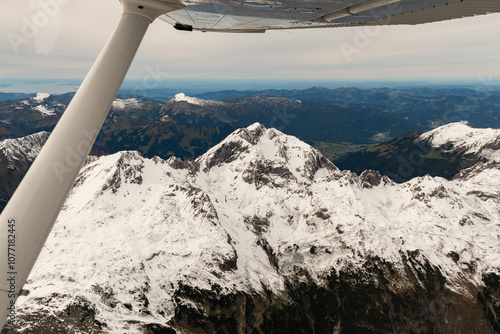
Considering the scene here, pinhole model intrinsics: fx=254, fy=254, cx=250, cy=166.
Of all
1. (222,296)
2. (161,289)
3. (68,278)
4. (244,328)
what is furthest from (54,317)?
(244,328)

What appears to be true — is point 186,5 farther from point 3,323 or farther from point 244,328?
point 244,328

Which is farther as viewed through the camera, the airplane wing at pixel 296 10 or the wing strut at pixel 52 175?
the airplane wing at pixel 296 10

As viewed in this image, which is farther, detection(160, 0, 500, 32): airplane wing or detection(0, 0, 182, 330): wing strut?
detection(160, 0, 500, 32): airplane wing

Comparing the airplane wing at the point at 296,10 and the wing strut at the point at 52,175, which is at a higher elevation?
the airplane wing at the point at 296,10

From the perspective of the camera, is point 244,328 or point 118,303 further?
point 244,328
